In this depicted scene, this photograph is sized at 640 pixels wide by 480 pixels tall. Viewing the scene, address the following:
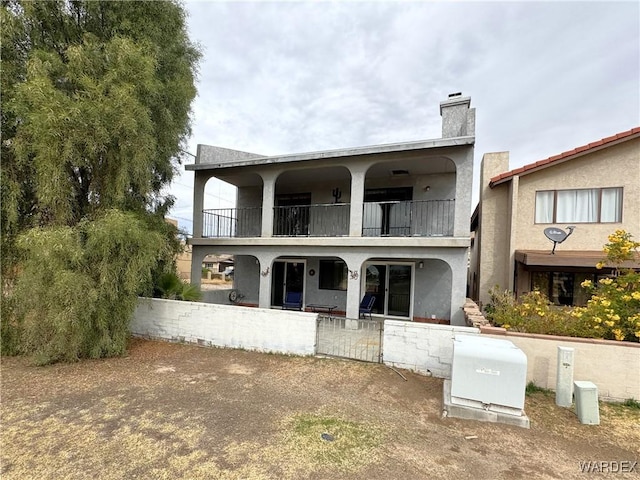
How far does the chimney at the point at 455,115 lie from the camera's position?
8742mm

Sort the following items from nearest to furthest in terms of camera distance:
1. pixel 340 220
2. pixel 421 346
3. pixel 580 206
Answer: pixel 421 346
pixel 580 206
pixel 340 220

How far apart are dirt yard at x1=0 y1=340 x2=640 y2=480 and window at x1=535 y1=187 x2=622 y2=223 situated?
6333mm

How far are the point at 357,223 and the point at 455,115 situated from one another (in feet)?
13.8

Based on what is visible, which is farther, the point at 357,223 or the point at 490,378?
the point at 357,223

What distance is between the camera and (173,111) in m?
8.33

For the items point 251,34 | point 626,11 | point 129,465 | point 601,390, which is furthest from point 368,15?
point 129,465

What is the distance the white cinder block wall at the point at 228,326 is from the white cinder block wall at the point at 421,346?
1.68m

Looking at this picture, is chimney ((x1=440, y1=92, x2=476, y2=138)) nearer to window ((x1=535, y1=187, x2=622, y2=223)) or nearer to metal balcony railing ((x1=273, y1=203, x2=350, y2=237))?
window ((x1=535, y1=187, x2=622, y2=223))

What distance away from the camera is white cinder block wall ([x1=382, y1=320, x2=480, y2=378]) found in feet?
19.1

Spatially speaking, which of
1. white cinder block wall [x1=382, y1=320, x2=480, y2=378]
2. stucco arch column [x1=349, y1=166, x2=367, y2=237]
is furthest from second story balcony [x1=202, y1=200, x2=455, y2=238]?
white cinder block wall [x1=382, y1=320, x2=480, y2=378]

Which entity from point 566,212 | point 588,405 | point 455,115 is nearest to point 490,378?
point 588,405

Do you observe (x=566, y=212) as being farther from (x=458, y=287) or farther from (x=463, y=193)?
(x=458, y=287)

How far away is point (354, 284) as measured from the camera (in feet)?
29.7

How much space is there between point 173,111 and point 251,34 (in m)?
3.83
